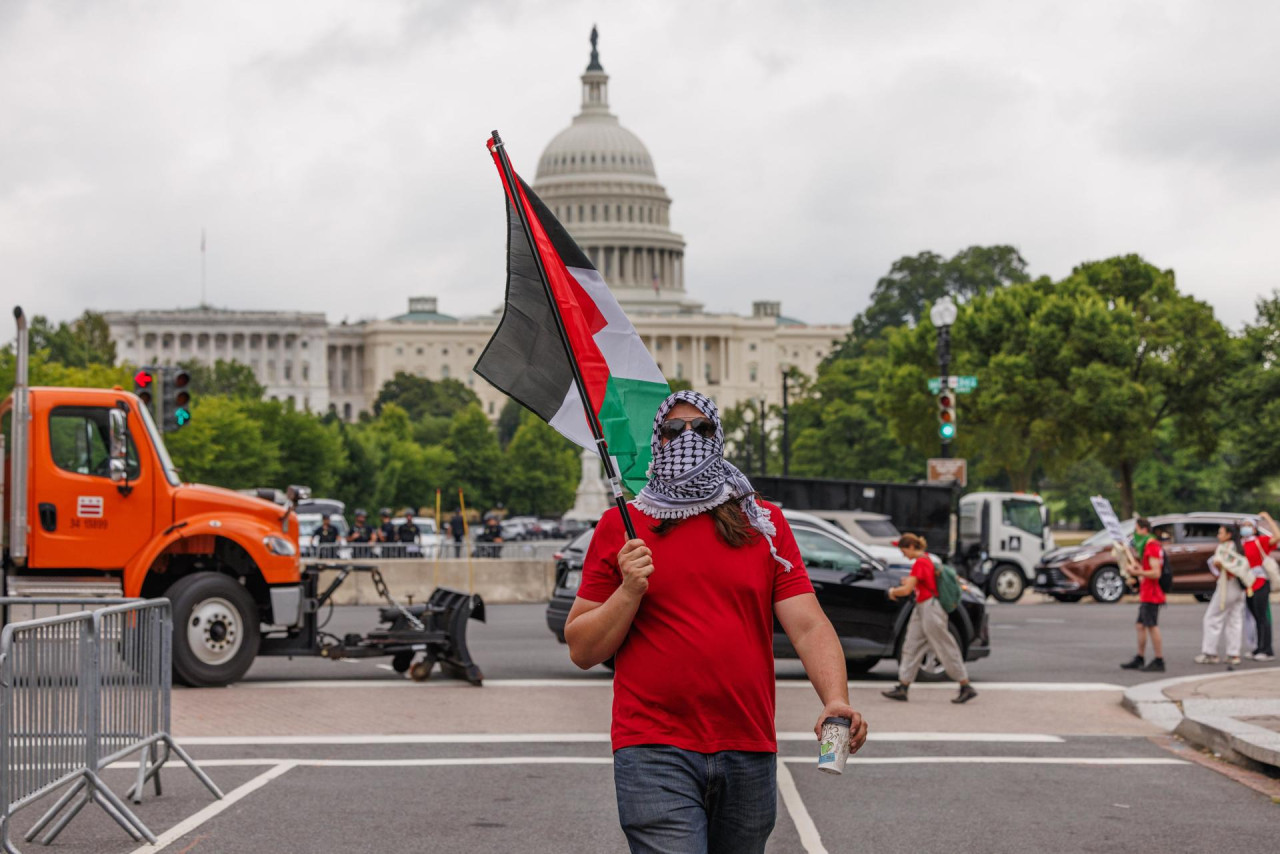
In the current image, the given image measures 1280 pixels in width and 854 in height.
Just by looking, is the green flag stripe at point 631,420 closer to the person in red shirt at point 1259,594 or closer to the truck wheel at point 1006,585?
the person in red shirt at point 1259,594

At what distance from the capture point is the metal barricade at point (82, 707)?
8.23m

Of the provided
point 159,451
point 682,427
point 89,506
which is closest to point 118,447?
point 159,451

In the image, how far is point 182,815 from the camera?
9.90m

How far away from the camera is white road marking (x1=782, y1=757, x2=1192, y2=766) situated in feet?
40.1

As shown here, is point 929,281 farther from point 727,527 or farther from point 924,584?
point 727,527

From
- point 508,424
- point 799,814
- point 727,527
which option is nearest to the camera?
point 727,527

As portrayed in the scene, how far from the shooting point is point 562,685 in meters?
17.3

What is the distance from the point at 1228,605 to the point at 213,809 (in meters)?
13.2

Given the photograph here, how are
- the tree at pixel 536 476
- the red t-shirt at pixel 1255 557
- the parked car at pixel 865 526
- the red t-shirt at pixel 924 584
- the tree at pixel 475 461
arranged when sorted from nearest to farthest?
1. the red t-shirt at pixel 924 584
2. the red t-shirt at pixel 1255 557
3. the parked car at pixel 865 526
4. the tree at pixel 475 461
5. the tree at pixel 536 476

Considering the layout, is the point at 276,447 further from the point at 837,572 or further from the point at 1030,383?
the point at 837,572

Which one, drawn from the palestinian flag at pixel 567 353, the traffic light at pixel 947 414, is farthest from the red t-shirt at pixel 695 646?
the traffic light at pixel 947 414

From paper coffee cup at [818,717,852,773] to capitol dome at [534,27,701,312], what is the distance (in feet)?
577

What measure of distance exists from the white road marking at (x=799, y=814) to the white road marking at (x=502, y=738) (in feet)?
5.87

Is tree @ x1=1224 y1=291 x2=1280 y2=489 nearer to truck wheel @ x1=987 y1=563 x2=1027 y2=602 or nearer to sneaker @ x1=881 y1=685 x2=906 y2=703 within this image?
truck wheel @ x1=987 y1=563 x2=1027 y2=602
